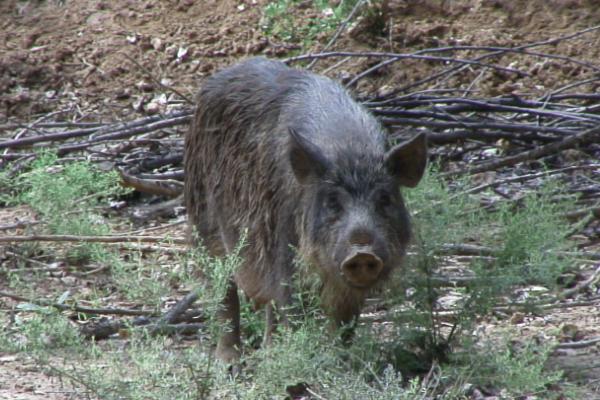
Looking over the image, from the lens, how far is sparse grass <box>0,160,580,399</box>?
4719 mm

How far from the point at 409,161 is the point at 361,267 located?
0.64 m

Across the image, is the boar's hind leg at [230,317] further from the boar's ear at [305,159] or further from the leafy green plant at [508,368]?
the leafy green plant at [508,368]

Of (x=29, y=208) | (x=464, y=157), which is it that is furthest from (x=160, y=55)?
(x=464, y=157)

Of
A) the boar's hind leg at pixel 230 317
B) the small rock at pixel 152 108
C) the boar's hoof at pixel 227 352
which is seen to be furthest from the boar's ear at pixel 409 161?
the small rock at pixel 152 108

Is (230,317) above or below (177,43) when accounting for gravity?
above

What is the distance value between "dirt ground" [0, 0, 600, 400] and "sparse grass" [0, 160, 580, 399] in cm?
431

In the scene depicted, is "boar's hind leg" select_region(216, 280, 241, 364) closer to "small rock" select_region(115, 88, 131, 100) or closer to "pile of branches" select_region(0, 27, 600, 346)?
"pile of branches" select_region(0, 27, 600, 346)

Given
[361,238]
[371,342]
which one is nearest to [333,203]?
[361,238]

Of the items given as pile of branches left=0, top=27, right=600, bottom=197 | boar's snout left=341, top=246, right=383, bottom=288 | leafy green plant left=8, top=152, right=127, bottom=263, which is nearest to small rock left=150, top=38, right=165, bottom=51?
pile of branches left=0, top=27, right=600, bottom=197

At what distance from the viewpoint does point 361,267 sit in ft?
16.6

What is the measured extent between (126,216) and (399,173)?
3.75m

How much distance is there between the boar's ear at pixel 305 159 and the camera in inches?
213

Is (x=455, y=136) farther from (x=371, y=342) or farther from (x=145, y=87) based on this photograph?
(x=145, y=87)

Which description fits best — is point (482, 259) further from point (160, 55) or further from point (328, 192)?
point (160, 55)
